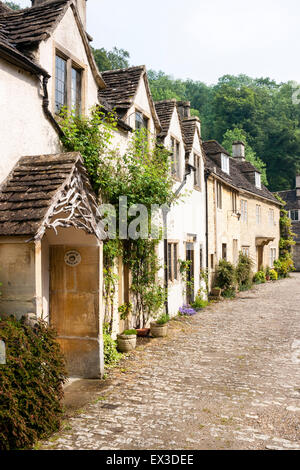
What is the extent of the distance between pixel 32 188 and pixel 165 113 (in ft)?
32.6

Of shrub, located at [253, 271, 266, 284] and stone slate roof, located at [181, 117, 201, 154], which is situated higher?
stone slate roof, located at [181, 117, 201, 154]

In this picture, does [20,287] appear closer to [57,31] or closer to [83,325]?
[83,325]

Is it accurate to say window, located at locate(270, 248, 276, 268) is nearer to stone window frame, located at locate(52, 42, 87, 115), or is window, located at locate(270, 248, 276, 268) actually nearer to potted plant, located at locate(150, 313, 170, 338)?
potted plant, located at locate(150, 313, 170, 338)

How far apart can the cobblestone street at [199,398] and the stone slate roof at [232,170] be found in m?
11.3

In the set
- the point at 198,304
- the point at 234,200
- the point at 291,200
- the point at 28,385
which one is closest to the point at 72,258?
the point at 28,385

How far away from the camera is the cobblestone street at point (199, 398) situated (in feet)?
17.9

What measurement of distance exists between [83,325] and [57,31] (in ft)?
20.2

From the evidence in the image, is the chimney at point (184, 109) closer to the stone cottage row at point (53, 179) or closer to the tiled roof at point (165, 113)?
the tiled roof at point (165, 113)

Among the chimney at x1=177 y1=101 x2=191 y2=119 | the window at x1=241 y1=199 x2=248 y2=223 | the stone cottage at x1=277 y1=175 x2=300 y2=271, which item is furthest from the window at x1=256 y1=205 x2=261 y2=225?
the stone cottage at x1=277 y1=175 x2=300 y2=271

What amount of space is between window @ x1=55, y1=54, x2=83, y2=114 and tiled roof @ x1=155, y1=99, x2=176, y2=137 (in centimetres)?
545

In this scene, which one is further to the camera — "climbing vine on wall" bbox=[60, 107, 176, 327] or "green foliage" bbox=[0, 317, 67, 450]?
"climbing vine on wall" bbox=[60, 107, 176, 327]

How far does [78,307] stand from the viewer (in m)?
8.20

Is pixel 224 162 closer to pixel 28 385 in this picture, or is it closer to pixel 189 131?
pixel 189 131

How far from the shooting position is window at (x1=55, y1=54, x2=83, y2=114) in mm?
8734
